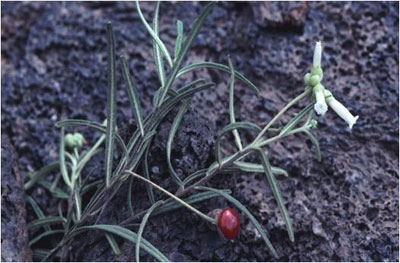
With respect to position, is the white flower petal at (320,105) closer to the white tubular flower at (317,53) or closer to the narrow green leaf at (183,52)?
the white tubular flower at (317,53)

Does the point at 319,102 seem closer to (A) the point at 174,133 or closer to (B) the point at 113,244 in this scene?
(A) the point at 174,133

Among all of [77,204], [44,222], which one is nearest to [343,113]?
[77,204]

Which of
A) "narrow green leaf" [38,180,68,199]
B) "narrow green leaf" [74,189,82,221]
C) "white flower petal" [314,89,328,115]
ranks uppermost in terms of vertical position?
"white flower petal" [314,89,328,115]

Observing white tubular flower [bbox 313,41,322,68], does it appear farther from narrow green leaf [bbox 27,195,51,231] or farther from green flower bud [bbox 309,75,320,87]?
narrow green leaf [bbox 27,195,51,231]

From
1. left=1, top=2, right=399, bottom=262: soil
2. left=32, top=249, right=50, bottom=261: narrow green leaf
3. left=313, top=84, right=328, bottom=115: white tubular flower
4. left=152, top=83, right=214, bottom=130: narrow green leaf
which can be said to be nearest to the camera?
left=313, top=84, right=328, bottom=115: white tubular flower

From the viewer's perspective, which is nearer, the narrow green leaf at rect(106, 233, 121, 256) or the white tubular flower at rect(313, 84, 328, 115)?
the white tubular flower at rect(313, 84, 328, 115)

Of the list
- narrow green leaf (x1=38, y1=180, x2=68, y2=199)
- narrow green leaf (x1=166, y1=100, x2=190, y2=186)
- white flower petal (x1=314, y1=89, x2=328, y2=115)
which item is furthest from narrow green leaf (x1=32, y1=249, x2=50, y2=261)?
white flower petal (x1=314, y1=89, x2=328, y2=115)
